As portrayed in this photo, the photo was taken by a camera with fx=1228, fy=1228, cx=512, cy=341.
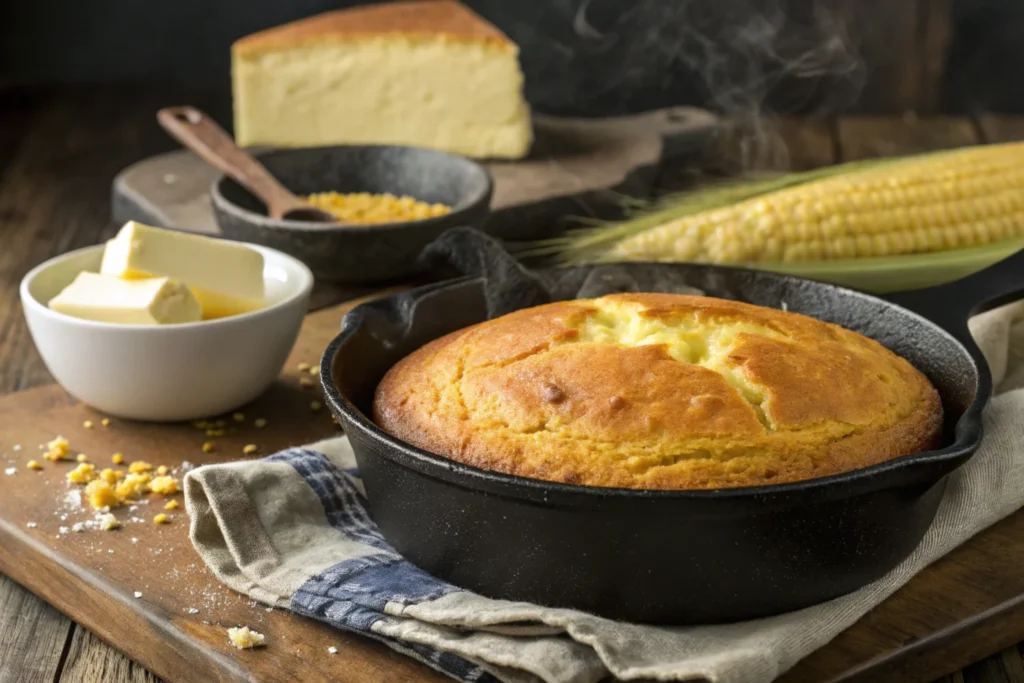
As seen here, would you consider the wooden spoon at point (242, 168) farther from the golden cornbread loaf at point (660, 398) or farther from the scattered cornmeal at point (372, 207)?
the golden cornbread loaf at point (660, 398)

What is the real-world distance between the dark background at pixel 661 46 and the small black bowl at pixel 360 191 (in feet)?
6.93

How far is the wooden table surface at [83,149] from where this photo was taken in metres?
3.69

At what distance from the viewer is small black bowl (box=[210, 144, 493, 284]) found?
3.02 m

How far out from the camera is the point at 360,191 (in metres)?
3.57

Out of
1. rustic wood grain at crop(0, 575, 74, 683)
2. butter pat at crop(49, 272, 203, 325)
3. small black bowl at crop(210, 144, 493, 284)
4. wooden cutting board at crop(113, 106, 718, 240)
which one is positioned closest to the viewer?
rustic wood grain at crop(0, 575, 74, 683)

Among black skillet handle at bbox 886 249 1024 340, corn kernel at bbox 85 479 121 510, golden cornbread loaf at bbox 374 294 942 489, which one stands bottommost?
corn kernel at bbox 85 479 121 510

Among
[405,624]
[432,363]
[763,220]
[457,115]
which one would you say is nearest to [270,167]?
[457,115]

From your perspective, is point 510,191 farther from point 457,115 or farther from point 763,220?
point 763,220

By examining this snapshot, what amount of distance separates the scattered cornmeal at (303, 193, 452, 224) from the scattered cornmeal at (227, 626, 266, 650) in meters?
1.69

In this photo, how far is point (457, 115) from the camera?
4.34 metres

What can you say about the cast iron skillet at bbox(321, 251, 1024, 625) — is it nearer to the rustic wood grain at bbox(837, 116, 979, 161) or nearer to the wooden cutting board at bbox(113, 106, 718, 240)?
the wooden cutting board at bbox(113, 106, 718, 240)

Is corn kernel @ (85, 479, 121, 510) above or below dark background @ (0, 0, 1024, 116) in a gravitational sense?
above

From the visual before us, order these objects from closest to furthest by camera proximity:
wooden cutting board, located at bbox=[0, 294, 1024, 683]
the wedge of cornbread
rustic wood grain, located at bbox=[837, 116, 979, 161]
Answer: wooden cutting board, located at bbox=[0, 294, 1024, 683] < the wedge of cornbread < rustic wood grain, located at bbox=[837, 116, 979, 161]

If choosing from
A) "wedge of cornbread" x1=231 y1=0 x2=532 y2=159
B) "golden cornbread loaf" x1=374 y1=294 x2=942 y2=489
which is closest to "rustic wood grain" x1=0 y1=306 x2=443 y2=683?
"golden cornbread loaf" x1=374 y1=294 x2=942 y2=489
